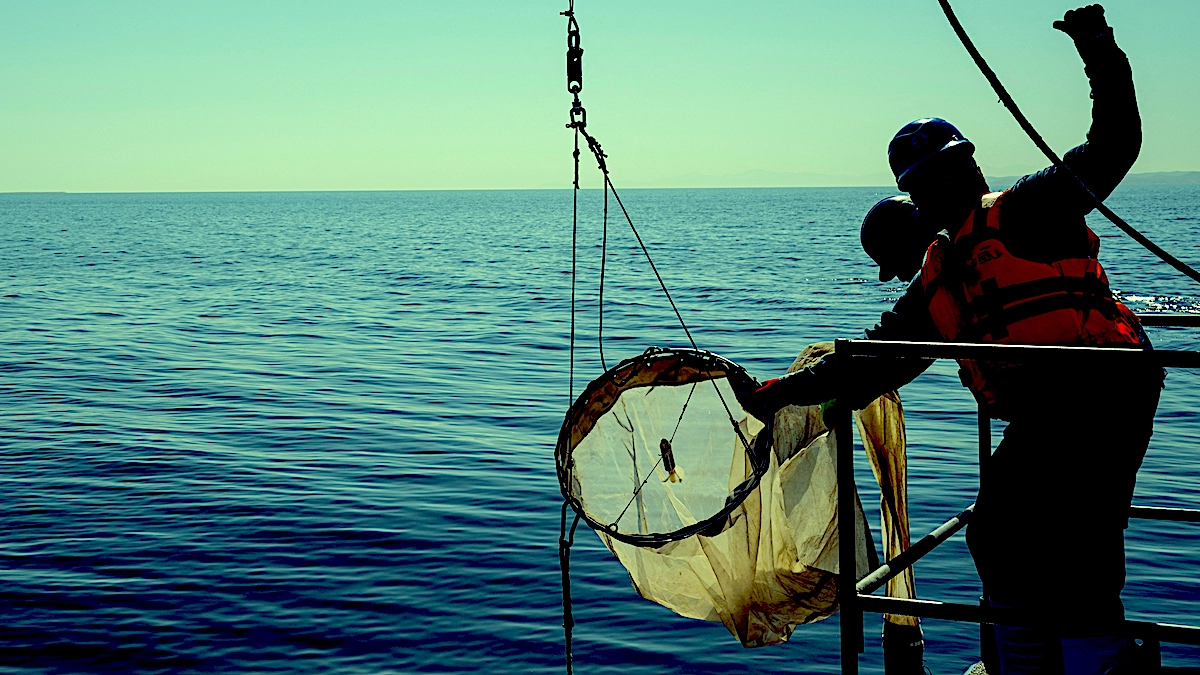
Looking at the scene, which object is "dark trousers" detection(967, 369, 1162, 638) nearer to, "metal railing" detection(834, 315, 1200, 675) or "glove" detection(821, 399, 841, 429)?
"metal railing" detection(834, 315, 1200, 675)

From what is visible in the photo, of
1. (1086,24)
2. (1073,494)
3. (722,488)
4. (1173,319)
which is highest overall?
(1086,24)

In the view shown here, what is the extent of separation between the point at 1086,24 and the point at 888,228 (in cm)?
96

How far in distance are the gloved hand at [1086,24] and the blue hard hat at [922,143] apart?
0.48 metres

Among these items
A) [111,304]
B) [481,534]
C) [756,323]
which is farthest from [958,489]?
[111,304]

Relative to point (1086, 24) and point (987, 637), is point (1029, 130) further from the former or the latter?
point (987, 637)

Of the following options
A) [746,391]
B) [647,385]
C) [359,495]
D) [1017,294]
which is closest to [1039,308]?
[1017,294]

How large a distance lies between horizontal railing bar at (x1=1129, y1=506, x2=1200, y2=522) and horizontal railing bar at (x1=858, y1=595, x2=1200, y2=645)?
2.31 ft

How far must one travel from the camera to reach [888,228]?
385cm

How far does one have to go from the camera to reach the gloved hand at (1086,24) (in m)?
3.09

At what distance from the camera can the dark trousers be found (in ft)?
10.7

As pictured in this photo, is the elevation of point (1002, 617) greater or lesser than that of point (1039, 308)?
lesser

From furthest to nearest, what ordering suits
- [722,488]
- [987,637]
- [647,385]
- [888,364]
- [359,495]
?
[359,495], [722,488], [647,385], [987,637], [888,364]

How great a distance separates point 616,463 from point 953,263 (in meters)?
2.14

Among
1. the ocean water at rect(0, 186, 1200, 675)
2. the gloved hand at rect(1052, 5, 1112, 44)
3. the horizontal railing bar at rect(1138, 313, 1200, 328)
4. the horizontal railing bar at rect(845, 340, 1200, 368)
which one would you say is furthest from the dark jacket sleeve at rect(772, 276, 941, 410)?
the ocean water at rect(0, 186, 1200, 675)
